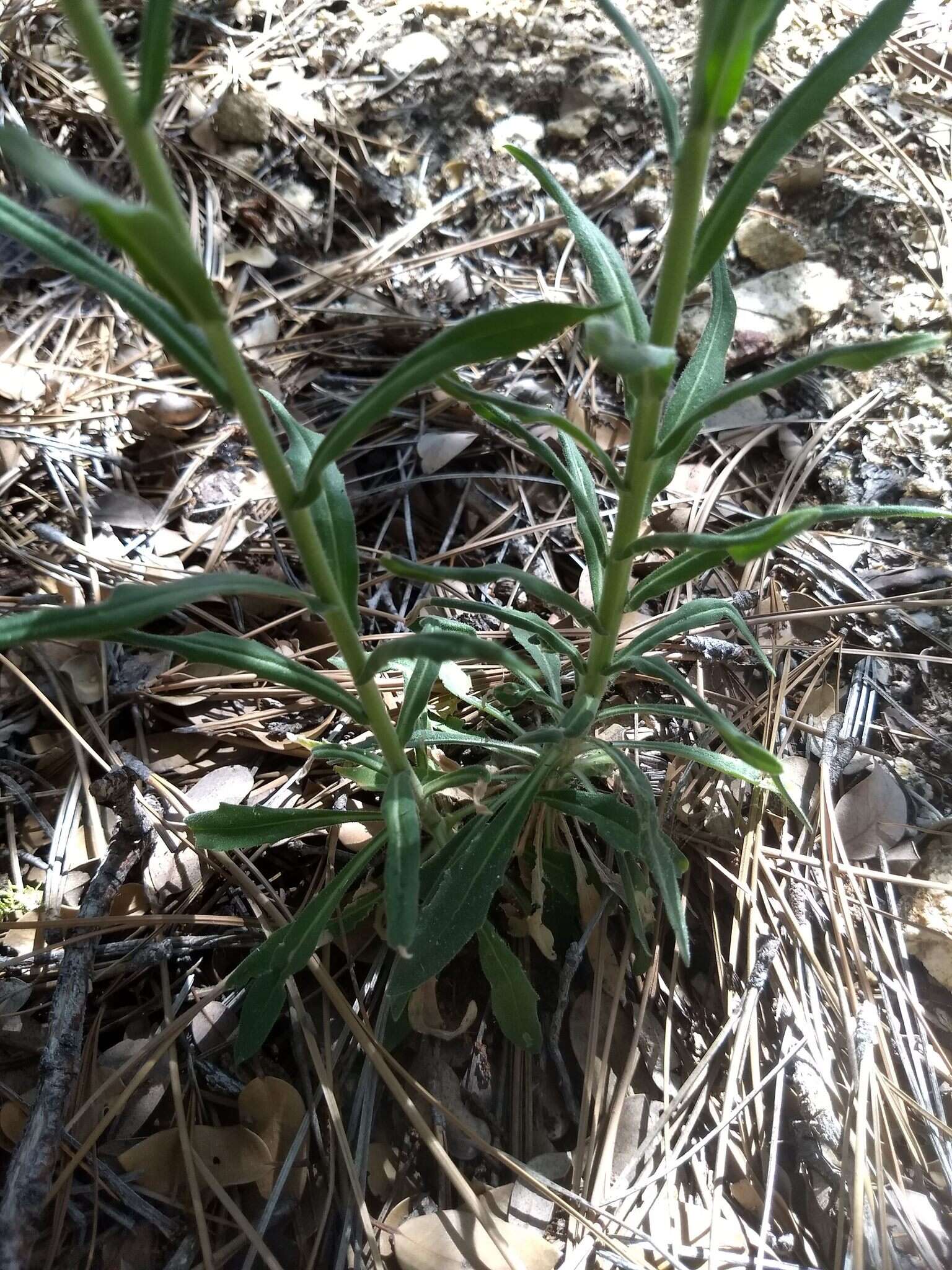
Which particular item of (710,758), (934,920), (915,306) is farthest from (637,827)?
(915,306)

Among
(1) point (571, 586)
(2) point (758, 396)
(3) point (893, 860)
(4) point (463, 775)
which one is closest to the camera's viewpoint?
(4) point (463, 775)

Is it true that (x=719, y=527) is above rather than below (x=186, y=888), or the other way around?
above

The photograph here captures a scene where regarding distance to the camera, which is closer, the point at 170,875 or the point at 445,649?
the point at 445,649

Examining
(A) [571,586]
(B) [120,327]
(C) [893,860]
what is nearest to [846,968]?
(C) [893,860]

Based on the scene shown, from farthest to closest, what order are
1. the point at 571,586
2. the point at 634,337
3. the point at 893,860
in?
the point at 571,586, the point at 893,860, the point at 634,337

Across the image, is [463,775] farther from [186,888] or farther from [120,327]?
[120,327]

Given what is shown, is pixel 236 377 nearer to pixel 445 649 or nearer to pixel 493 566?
pixel 445 649

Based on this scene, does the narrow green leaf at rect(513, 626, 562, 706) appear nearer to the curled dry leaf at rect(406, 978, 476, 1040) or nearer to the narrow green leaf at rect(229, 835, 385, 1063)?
the narrow green leaf at rect(229, 835, 385, 1063)
